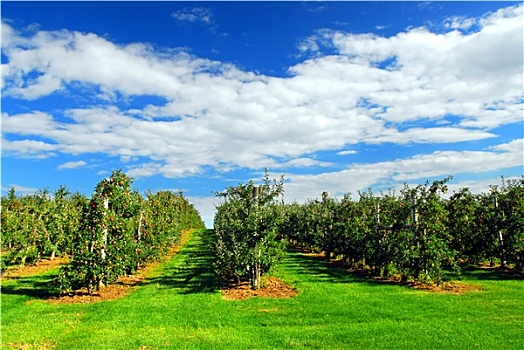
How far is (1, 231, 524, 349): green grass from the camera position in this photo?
827cm

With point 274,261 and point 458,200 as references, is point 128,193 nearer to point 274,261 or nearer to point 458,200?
point 274,261

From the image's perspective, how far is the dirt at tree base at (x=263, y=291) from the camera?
13573mm

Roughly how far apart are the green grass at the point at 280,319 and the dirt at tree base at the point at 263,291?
0.47 m

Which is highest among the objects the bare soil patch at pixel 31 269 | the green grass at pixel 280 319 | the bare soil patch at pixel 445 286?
the bare soil patch at pixel 31 269

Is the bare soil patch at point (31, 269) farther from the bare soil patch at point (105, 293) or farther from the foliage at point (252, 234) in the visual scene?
the foliage at point (252, 234)

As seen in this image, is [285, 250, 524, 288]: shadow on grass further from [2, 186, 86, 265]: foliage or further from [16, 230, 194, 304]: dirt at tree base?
[2, 186, 86, 265]: foliage

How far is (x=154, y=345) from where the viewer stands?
8164 millimetres

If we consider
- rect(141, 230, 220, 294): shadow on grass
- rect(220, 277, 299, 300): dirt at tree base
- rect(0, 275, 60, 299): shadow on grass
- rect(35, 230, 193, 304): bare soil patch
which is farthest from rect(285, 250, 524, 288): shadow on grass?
rect(0, 275, 60, 299): shadow on grass

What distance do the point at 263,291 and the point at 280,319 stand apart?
4248 mm

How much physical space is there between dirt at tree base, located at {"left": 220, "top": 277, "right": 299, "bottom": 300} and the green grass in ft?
1.55

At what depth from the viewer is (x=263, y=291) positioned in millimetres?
14398

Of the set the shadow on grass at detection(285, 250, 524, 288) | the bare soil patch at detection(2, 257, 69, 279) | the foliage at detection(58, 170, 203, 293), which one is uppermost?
the foliage at detection(58, 170, 203, 293)

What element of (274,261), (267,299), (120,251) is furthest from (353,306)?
(120,251)

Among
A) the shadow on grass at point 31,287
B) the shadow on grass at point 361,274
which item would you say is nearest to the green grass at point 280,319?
the shadow on grass at point 31,287
